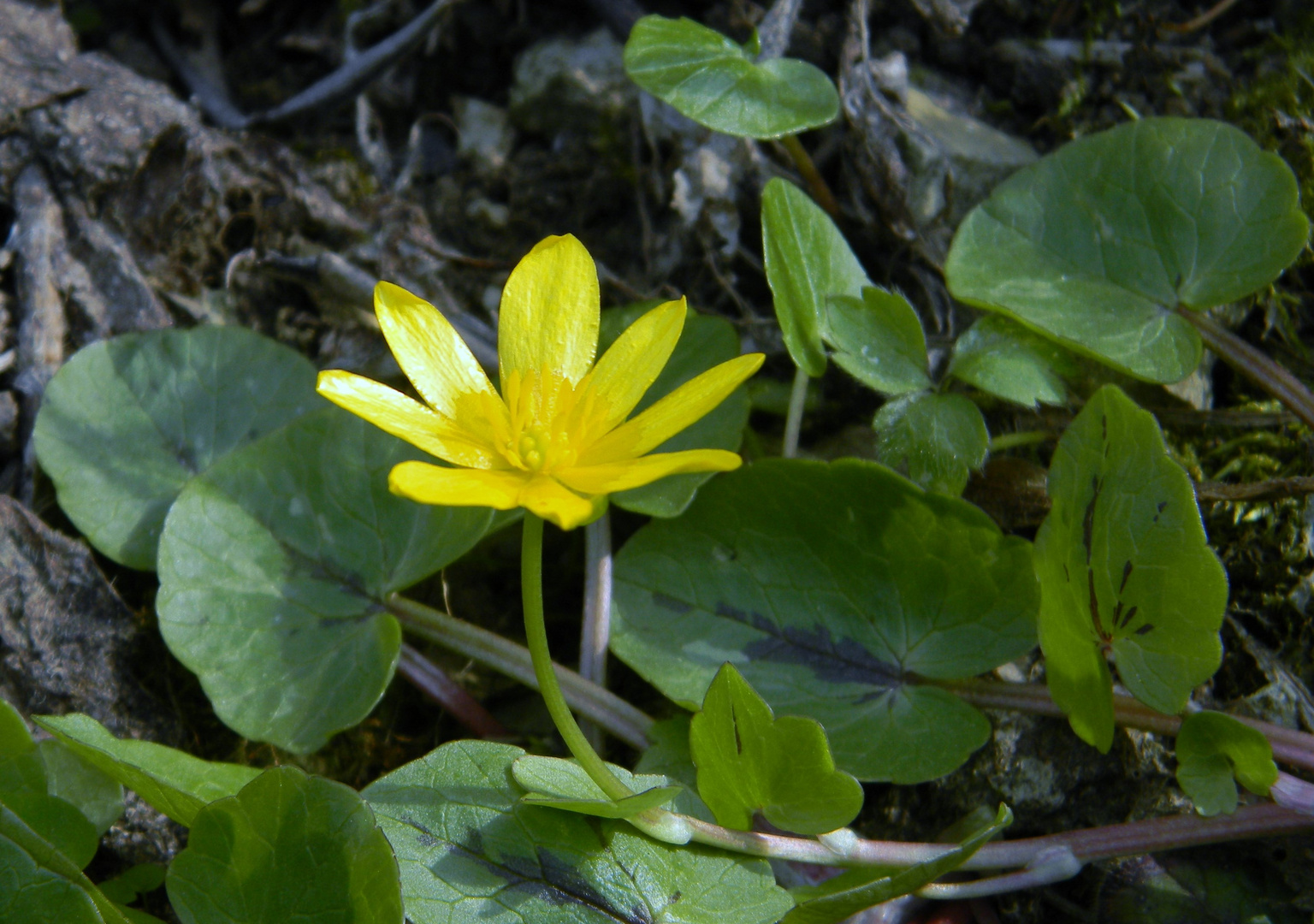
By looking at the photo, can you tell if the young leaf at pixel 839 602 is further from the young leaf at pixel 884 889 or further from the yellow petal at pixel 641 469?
the yellow petal at pixel 641 469

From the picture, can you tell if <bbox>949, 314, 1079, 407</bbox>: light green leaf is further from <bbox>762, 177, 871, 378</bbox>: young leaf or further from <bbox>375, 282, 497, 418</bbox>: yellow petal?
Result: <bbox>375, 282, 497, 418</bbox>: yellow petal

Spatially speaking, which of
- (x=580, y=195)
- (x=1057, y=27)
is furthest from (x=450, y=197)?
(x=1057, y=27)

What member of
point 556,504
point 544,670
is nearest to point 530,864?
point 544,670

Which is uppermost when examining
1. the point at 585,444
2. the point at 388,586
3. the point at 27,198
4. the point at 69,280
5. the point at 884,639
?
the point at 27,198

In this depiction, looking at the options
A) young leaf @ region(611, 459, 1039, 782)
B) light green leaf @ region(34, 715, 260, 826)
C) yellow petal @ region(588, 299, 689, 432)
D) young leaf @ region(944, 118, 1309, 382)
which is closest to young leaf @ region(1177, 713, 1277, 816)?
young leaf @ region(611, 459, 1039, 782)

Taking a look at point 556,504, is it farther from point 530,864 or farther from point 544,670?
point 530,864

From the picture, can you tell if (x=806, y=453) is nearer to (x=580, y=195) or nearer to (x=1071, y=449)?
(x=1071, y=449)
